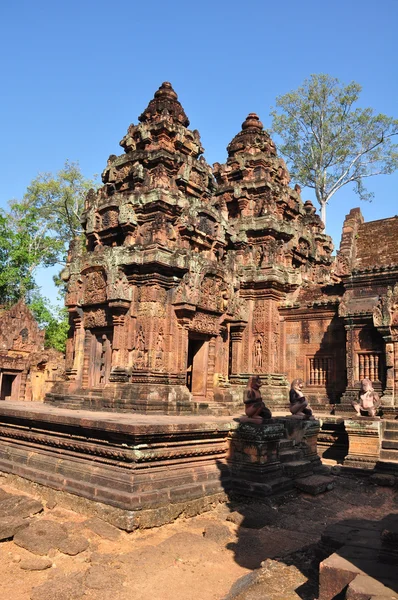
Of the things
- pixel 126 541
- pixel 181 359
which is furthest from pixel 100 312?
pixel 126 541

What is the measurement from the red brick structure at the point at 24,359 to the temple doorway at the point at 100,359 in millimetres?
12795

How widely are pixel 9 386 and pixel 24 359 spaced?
166cm

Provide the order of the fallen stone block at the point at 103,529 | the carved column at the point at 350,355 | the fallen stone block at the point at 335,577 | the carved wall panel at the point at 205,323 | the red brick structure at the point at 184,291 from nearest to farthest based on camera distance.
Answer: the fallen stone block at the point at 335,577
the fallen stone block at the point at 103,529
the red brick structure at the point at 184,291
the carved wall panel at the point at 205,323
the carved column at the point at 350,355

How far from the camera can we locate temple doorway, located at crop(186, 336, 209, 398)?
39.1 ft

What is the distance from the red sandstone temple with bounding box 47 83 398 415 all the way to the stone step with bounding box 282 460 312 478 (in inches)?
103

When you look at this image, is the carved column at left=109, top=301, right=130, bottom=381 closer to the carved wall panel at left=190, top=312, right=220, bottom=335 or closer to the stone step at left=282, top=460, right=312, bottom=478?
the carved wall panel at left=190, top=312, right=220, bottom=335

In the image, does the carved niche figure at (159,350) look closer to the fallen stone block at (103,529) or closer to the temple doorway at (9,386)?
the fallen stone block at (103,529)

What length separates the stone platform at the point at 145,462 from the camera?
6.39 m

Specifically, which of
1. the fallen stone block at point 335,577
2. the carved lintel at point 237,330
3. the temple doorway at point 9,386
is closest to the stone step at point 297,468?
the fallen stone block at point 335,577

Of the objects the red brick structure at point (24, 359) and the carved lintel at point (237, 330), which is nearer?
the carved lintel at point (237, 330)

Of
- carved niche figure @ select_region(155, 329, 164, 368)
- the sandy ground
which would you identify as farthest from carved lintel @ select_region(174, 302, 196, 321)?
the sandy ground

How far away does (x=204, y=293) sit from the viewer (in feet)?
38.4

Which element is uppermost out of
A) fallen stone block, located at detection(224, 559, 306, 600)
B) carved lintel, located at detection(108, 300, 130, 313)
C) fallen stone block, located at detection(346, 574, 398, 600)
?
carved lintel, located at detection(108, 300, 130, 313)

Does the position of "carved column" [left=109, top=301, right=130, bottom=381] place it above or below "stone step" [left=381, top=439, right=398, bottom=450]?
above
